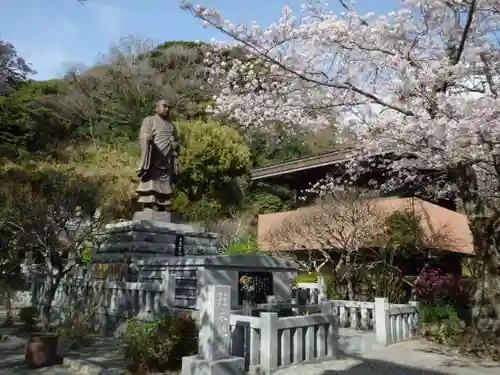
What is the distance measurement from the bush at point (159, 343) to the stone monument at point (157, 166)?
6.38 m

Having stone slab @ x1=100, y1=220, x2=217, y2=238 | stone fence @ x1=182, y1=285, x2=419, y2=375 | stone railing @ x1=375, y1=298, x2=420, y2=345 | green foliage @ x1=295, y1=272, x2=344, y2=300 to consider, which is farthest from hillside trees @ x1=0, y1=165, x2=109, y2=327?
green foliage @ x1=295, y1=272, x2=344, y2=300

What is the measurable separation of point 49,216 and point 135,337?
303cm

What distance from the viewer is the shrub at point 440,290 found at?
11.6 meters

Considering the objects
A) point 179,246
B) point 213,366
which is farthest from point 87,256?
point 213,366

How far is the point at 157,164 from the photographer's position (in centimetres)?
1294

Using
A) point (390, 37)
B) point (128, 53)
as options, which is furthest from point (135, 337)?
point (128, 53)

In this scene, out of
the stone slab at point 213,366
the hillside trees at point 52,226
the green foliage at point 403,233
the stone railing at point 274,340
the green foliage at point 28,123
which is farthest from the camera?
the green foliage at point 28,123

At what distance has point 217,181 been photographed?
88.6ft

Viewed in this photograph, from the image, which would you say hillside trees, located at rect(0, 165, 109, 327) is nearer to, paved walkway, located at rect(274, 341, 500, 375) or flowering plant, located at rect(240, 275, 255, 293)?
flowering plant, located at rect(240, 275, 255, 293)

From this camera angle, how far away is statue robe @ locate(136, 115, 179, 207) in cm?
1269

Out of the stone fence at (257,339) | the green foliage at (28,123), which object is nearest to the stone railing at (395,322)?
the stone fence at (257,339)

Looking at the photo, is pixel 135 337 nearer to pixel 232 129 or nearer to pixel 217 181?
pixel 217 181

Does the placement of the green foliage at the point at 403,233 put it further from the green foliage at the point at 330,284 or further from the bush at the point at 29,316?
the bush at the point at 29,316

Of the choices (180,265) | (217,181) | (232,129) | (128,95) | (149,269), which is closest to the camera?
(180,265)
